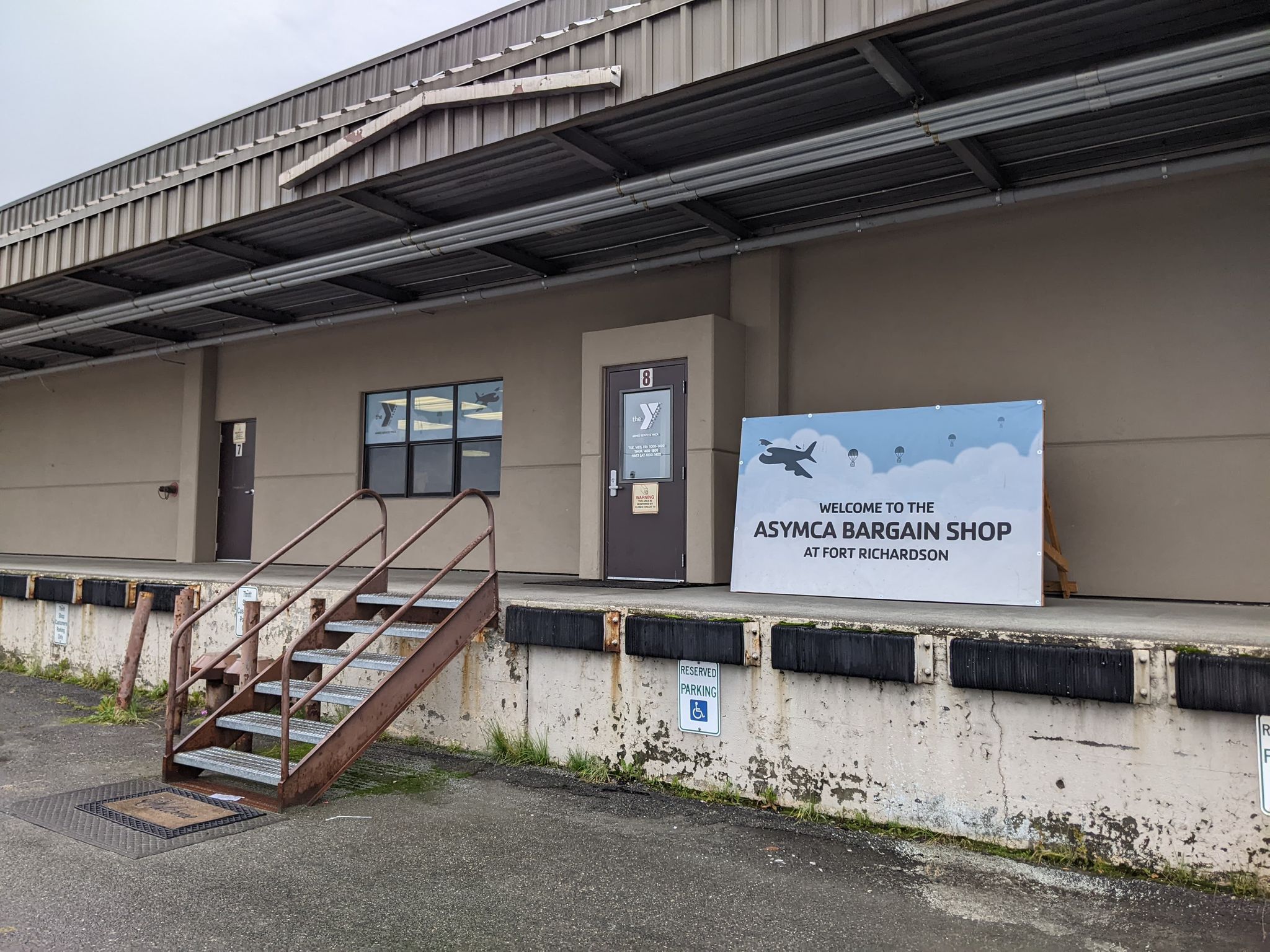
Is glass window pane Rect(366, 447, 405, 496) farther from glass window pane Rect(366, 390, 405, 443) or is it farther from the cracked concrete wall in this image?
the cracked concrete wall

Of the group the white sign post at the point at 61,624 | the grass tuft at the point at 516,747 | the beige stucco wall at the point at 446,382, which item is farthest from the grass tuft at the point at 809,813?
the white sign post at the point at 61,624

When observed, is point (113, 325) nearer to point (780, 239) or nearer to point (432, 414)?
point (432, 414)

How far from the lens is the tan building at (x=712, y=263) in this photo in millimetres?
6508

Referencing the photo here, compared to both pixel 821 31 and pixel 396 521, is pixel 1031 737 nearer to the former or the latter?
pixel 821 31

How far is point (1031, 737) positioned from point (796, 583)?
2800mm

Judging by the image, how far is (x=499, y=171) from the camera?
8.17 metres

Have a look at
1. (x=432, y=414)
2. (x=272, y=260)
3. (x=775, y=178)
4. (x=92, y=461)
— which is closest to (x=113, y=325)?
(x=92, y=461)

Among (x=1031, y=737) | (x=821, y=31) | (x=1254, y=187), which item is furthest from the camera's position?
(x=1254, y=187)

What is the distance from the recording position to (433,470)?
39.0 ft

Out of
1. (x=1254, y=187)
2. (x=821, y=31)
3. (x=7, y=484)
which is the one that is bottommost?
(x=7, y=484)

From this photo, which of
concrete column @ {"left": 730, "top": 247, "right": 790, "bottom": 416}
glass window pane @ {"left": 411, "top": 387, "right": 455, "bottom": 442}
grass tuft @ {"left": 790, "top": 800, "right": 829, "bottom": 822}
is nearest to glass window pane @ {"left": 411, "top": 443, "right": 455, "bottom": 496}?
glass window pane @ {"left": 411, "top": 387, "right": 455, "bottom": 442}

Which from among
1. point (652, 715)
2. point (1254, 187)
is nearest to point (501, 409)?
point (652, 715)

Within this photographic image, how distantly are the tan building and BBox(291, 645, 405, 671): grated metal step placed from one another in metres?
3.27

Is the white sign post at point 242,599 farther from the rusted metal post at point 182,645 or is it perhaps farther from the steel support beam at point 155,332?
the steel support beam at point 155,332
